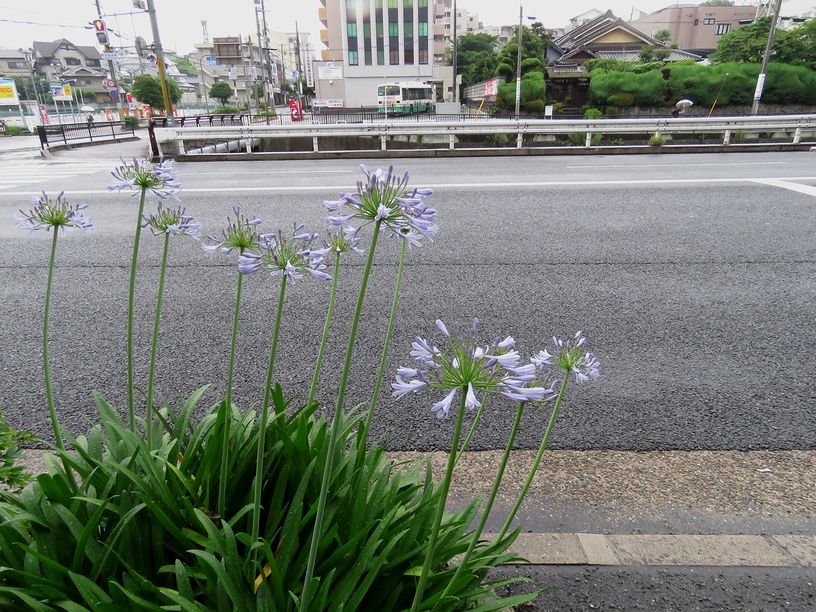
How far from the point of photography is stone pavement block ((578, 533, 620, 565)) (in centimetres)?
200

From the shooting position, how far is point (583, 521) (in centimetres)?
226

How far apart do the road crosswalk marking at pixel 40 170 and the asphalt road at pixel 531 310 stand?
5384mm

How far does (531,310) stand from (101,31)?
30.9m

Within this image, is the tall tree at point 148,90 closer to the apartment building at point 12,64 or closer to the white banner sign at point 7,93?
the white banner sign at point 7,93

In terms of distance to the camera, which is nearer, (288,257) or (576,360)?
(288,257)

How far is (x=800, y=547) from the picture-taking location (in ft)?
6.81

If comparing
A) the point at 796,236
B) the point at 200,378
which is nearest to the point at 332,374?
the point at 200,378

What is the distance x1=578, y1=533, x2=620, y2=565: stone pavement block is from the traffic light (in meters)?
32.5

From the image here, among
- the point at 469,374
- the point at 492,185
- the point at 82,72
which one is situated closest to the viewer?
the point at 469,374

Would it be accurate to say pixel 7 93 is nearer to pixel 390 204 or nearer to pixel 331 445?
pixel 390 204

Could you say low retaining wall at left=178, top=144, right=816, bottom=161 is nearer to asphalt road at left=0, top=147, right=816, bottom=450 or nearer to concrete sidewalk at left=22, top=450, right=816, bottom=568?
asphalt road at left=0, top=147, right=816, bottom=450

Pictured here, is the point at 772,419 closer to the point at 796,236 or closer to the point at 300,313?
the point at 300,313

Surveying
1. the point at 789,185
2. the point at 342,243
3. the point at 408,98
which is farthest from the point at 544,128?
the point at 408,98

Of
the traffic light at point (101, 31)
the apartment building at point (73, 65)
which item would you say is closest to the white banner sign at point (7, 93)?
the traffic light at point (101, 31)
